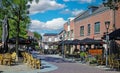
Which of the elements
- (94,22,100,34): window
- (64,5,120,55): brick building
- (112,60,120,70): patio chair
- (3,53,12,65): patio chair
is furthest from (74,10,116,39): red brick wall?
(3,53,12,65): patio chair

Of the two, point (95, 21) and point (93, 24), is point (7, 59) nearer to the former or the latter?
point (95, 21)

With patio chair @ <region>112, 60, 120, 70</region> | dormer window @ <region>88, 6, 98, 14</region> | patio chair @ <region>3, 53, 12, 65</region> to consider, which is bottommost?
patio chair @ <region>112, 60, 120, 70</region>

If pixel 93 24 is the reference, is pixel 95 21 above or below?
above

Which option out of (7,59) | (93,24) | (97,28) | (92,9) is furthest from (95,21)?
(7,59)

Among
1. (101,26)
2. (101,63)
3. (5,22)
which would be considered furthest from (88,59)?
(101,26)

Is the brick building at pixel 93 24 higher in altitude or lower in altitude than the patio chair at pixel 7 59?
higher

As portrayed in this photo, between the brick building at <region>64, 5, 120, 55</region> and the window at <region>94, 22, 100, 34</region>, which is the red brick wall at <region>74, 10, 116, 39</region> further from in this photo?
the window at <region>94, 22, 100, 34</region>

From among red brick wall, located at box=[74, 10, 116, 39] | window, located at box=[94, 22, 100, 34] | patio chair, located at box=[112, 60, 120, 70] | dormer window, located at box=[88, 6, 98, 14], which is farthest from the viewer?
dormer window, located at box=[88, 6, 98, 14]

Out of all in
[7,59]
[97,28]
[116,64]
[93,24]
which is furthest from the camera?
[93,24]

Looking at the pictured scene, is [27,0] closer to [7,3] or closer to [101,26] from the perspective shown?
[7,3]

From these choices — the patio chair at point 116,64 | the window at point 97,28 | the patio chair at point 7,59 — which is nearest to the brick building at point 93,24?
the window at point 97,28

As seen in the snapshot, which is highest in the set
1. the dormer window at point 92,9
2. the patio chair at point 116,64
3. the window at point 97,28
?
the dormer window at point 92,9

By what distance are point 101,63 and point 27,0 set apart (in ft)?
32.2

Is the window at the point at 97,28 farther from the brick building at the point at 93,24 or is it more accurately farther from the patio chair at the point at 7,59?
the patio chair at the point at 7,59
